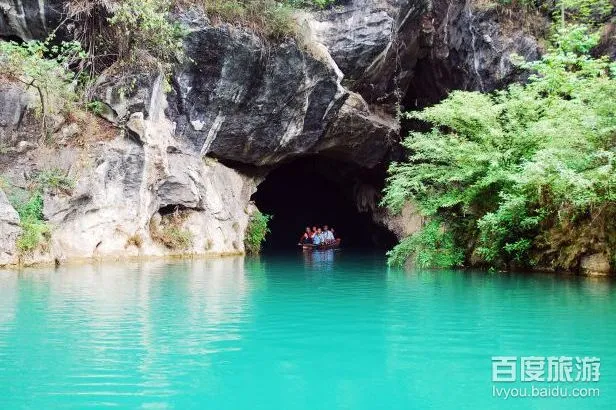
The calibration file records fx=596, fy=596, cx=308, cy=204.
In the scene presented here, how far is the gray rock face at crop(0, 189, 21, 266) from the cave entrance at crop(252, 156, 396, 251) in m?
15.2

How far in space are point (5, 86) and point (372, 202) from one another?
15.2 m

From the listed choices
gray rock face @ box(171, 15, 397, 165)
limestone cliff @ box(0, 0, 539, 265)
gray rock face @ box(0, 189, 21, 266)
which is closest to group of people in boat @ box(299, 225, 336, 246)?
limestone cliff @ box(0, 0, 539, 265)

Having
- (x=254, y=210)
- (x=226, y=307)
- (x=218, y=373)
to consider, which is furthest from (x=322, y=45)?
(x=218, y=373)

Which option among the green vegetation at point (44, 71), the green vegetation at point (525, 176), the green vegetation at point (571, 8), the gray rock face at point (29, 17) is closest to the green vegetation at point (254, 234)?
the green vegetation at point (525, 176)

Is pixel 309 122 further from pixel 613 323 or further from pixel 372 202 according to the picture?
pixel 613 323

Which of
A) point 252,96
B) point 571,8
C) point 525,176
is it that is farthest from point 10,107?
point 571,8

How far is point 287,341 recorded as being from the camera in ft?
17.6

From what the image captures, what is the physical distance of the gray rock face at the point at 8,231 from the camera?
483 inches

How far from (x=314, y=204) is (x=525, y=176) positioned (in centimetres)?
2437

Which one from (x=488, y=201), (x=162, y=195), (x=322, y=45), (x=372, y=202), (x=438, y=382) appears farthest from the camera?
(x=372, y=202)

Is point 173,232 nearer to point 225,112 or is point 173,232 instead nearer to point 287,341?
point 225,112

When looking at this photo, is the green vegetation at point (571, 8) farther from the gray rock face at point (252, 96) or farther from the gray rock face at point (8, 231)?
the gray rock face at point (8, 231)

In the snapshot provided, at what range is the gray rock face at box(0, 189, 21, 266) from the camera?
12266 millimetres

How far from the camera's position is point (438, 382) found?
4.13 metres
